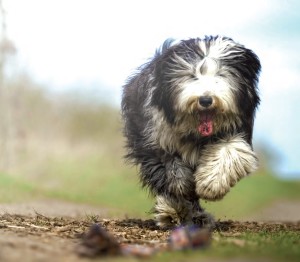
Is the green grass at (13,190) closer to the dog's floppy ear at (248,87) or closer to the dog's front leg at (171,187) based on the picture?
the dog's front leg at (171,187)

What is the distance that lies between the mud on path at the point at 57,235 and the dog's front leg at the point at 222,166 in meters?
0.64

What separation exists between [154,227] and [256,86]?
1.93 meters

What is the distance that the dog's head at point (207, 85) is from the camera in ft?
24.0

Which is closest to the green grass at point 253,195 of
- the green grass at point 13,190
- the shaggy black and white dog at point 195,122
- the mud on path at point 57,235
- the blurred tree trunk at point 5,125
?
the green grass at point 13,190

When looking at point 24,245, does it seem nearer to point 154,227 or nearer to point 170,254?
point 170,254

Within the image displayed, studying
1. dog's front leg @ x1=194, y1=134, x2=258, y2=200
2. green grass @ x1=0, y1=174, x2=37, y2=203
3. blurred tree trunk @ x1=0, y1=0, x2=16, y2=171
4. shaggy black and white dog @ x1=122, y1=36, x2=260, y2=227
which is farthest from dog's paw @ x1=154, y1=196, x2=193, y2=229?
blurred tree trunk @ x1=0, y1=0, x2=16, y2=171

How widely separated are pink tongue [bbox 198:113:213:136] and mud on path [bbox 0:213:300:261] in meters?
1.09

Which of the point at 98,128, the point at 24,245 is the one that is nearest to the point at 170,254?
the point at 24,245

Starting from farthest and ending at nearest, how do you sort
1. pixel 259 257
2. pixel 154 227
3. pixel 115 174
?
1. pixel 115 174
2. pixel 154 227
3. pixel 259 257

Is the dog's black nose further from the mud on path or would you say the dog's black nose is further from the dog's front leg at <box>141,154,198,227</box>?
the mud on path

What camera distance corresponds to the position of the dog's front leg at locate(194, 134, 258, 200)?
303 inches

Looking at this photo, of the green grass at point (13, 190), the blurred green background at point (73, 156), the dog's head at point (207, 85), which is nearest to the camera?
the dog's head at point (207, 85)

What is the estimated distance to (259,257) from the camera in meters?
4.88

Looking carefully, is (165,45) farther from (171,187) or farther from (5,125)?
(5,125)
